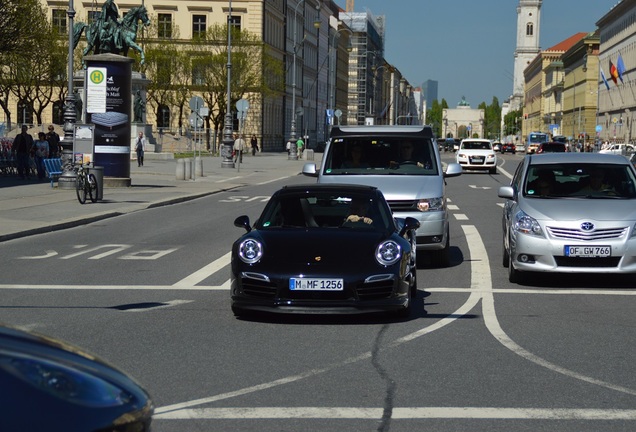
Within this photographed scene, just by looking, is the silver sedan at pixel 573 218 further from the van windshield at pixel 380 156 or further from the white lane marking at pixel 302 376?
the white lane marking at pixel 302 376

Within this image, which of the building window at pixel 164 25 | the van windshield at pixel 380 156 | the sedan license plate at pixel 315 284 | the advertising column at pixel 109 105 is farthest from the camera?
the building window at pixel 164 25

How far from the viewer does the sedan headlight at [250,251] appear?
10773mm

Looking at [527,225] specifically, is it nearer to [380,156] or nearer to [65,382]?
[380,156]

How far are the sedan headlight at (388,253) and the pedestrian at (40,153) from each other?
32294mm

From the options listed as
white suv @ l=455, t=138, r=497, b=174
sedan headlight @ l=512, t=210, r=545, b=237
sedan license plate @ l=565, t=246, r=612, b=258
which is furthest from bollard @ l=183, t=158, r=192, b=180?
sedan license plate @ l=565, t=246, r=612, b=258

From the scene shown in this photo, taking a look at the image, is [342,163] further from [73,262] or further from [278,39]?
[278,39]

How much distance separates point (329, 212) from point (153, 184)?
28.9 meters

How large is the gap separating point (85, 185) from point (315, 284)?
63.0 feet

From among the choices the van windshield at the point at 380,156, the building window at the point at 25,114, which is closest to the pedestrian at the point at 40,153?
the van windshield at the point at 380,156

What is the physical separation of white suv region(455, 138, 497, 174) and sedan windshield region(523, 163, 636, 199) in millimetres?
45478

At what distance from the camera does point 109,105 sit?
3466cm

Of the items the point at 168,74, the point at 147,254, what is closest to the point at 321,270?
the point at 147,254

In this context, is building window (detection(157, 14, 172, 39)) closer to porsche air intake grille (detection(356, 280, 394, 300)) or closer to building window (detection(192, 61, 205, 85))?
building window (detection(192, 61, 205, 85))

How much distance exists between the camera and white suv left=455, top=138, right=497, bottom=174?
6047 centimetres
